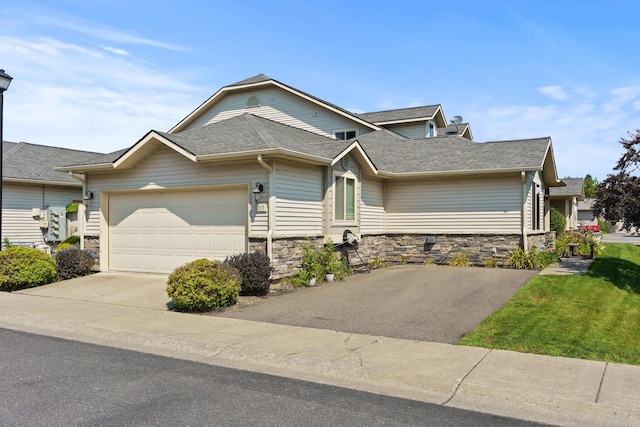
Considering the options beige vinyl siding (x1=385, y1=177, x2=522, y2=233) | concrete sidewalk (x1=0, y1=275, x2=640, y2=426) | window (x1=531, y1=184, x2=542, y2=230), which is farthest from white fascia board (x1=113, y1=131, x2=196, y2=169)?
window (x1=531, y1=184, x2=542, y2=230)

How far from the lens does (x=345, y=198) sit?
1538cm

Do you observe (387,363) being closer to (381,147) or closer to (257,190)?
(257,190)

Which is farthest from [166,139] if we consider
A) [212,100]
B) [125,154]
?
[212,100]

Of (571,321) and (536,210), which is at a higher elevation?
(536,210)

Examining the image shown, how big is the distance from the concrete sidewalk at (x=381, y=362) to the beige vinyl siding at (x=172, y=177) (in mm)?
4068

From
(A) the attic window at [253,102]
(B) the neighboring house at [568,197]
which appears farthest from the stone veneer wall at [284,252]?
(B) the neighboring house at [568,197]

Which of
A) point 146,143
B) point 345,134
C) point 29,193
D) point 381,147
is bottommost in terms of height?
point 29,193

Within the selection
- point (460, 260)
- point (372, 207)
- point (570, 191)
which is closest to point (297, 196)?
point (372, 207)

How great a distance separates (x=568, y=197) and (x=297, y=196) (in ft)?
82.2

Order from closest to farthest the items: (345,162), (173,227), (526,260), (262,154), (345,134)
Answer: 1. (262,154)
2. (173,227)
3. (345,162)
4. (526,260)
5. (345,134)

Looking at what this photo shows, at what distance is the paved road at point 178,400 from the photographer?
4.88 m

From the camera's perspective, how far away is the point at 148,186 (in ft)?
48.3

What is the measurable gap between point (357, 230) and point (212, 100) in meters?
11.6

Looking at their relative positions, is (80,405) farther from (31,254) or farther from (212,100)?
(212,100)
